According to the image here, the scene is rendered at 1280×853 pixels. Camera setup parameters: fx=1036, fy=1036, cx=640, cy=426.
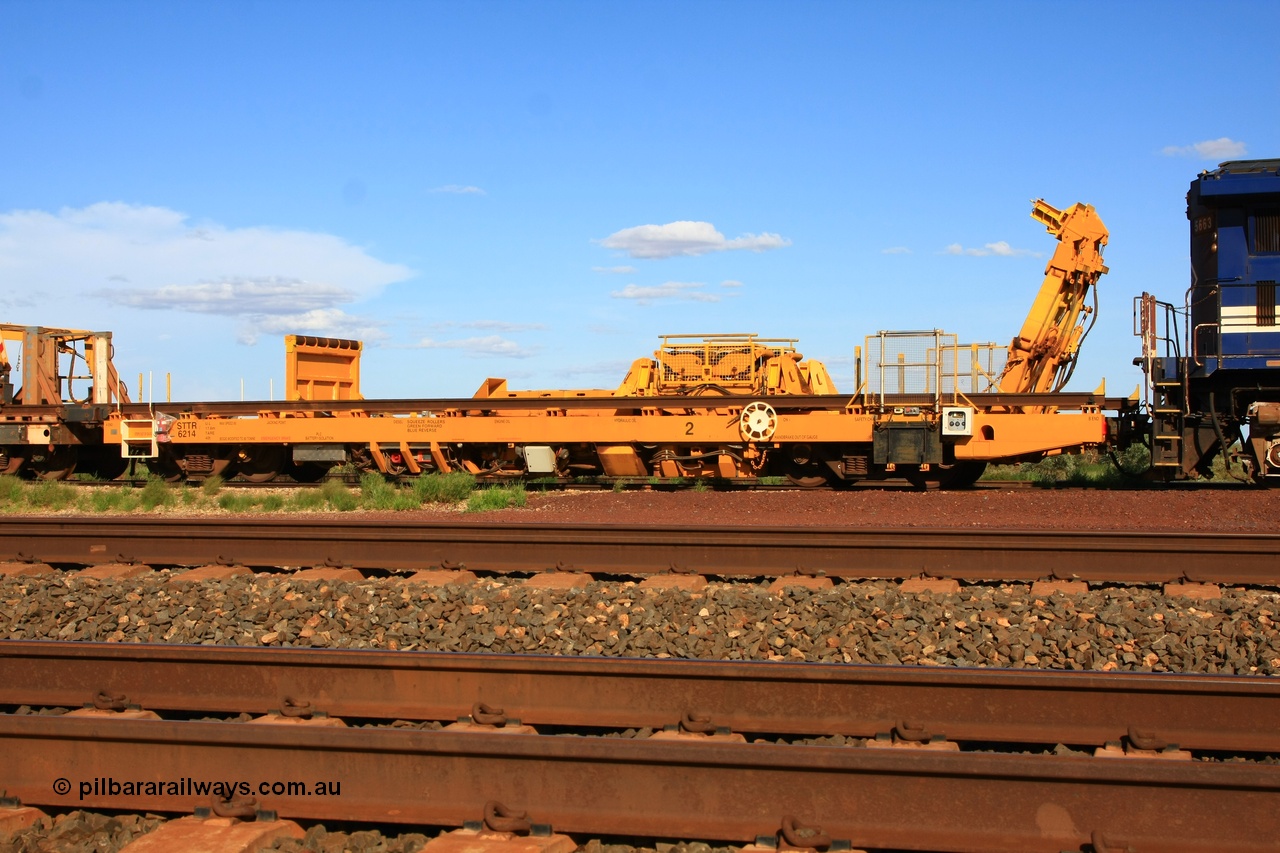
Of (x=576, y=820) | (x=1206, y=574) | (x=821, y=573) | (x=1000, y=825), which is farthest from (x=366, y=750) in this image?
(x=1206, y=574)

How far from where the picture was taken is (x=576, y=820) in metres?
3.65

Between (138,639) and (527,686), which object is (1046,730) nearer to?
(527,686)

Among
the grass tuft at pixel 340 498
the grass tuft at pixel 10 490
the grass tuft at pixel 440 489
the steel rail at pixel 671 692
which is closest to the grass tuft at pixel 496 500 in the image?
the grass tuft at pixel 440 489

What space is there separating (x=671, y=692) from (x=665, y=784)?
929mm

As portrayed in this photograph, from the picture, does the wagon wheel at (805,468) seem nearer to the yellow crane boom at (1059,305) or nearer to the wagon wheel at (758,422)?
the wagon wheel at (758,422)

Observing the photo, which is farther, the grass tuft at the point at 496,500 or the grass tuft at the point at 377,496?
the grass tuft at the point at 377,496

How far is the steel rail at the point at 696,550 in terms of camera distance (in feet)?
25.5

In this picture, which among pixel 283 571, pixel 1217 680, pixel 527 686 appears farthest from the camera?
pixel 283 571

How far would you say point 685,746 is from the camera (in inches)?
145

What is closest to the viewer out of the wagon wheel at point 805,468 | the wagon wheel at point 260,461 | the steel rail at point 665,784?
the steel rail at point 665,784

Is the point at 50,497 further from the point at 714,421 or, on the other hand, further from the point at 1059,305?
the point at 1059,305

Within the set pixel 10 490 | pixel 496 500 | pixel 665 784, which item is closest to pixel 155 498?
pixel 10 490

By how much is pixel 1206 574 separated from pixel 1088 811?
16.3 ft

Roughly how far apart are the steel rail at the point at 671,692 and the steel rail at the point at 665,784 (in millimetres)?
733
